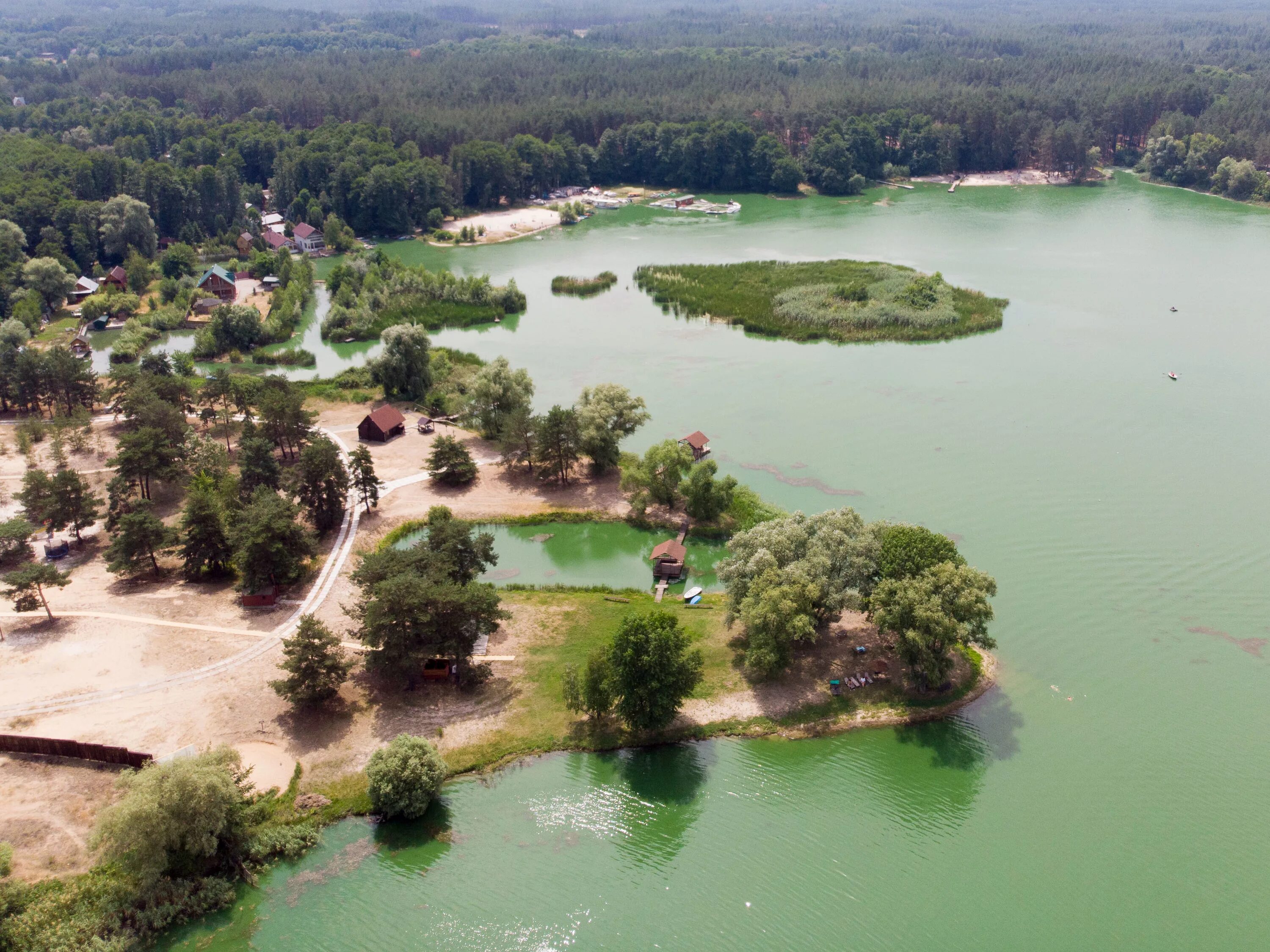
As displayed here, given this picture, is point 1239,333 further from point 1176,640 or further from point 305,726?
point 305,726

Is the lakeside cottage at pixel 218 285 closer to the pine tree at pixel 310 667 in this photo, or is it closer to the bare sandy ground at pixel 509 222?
the bare sandy ground at pixel 509 222

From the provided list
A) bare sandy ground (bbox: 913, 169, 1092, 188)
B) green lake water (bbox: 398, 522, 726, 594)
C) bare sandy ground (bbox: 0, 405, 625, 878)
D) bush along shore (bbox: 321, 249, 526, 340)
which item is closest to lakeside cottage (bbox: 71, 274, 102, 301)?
bush along shore (bbox: 321, 249, 526, 340)

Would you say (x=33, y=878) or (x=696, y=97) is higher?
(x=696, y=97)

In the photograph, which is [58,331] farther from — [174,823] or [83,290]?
[174,823]

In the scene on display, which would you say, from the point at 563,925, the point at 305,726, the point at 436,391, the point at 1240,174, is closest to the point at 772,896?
the point at 563,925

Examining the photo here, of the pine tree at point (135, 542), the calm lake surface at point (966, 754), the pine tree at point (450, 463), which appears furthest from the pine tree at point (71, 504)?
the calm lake surface at point (966, 754)
